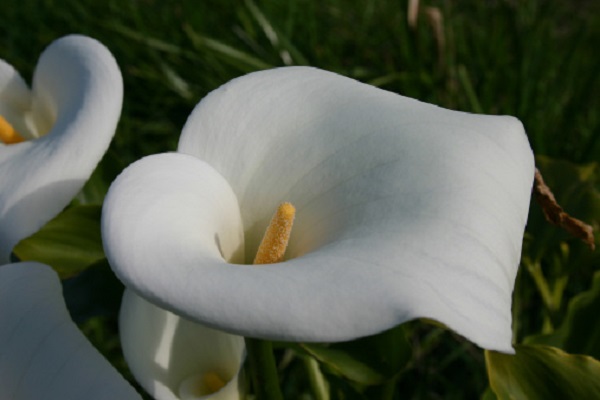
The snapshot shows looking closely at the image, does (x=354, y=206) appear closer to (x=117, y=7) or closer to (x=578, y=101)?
(x=578, y=101)

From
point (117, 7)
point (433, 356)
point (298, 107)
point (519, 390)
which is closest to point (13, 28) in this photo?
point (117, 7)

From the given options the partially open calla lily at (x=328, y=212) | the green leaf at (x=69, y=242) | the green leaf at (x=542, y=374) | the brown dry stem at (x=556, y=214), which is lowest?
the green leaf at (x=69, y=242)

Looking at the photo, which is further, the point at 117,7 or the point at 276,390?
the point at 117,7

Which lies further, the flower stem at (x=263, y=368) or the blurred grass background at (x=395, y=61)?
the blurred grass background at (x=395, y=61)

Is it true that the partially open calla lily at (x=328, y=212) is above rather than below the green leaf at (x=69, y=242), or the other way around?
above

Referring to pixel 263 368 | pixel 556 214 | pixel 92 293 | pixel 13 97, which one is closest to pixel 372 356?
pixel 263 368

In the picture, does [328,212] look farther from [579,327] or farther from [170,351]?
[579,327]

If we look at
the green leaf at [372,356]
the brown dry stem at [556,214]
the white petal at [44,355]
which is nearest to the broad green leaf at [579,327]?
the brown dry stem at [556,214]

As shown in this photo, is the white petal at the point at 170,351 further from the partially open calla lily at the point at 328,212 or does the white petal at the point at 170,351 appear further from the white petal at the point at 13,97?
the white petal at the point at 13,97
